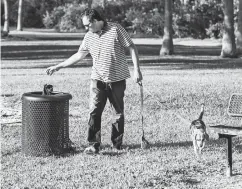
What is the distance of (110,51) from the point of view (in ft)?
25.4

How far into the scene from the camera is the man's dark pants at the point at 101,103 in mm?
7871

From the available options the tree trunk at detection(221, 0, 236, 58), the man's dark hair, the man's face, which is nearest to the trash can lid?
the man's face

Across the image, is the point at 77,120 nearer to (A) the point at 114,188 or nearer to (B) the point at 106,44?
(B) the point at 106,44

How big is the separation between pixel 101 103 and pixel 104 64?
20.2 inches

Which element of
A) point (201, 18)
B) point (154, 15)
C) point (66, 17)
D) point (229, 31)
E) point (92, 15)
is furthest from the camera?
point (66, 17)

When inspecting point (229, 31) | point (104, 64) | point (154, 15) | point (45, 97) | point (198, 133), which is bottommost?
point (198, 133)

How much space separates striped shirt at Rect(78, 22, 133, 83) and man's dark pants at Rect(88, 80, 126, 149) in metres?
0.11

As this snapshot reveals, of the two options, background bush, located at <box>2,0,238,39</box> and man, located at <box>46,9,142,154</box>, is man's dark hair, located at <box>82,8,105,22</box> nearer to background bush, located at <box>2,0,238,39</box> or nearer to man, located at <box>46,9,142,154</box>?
man, located at <box>46,9,142,154</box>

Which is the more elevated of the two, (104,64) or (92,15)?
(92,15)

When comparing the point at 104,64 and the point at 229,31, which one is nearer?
the point at 104,64

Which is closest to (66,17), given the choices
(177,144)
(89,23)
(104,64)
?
(177,144)

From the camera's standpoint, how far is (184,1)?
47.4 metres

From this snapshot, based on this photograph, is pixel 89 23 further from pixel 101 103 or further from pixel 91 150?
pixel 91 150

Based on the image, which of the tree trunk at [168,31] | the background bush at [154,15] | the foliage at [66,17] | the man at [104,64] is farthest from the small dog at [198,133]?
the foliage at [66,17]
